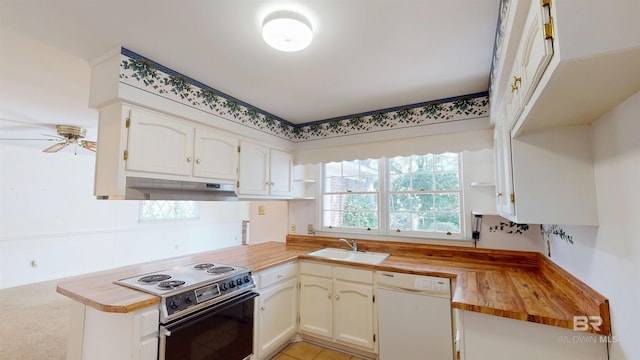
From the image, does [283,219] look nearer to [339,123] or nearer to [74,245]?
[339,123]

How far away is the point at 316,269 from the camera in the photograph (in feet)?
8.75

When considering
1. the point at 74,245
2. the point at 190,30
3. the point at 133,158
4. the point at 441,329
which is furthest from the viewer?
the point at 74,245

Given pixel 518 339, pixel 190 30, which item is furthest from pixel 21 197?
pixel 518 339

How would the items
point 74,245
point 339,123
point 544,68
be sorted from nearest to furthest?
1. point 544,68
2. point 339,123
3. point 74,245

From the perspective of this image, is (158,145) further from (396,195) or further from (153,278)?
(396,195)

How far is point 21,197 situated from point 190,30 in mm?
5359

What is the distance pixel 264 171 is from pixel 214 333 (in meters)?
1.61

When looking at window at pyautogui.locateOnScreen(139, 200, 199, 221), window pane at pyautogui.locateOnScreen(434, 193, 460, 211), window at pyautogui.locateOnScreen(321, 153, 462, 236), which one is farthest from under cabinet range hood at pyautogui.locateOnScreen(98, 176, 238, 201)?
window at pyautogui.locateOnScreen(139, 200, 199, 221)

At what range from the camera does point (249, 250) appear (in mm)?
3041

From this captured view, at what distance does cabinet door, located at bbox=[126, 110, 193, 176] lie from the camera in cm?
185

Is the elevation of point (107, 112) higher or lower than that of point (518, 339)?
higher

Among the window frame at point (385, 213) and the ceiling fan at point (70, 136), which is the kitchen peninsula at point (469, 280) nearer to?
the window frame at point (385, 213)

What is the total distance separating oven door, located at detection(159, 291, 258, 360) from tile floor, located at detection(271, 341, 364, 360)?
1.63ft

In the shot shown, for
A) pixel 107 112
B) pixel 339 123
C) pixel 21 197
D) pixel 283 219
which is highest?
pixel 339 123
